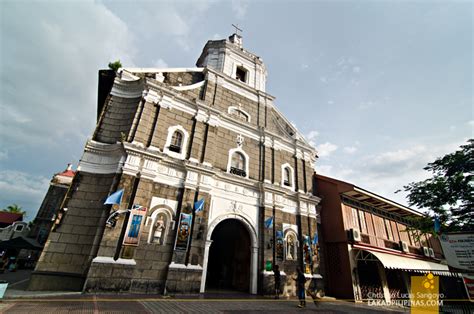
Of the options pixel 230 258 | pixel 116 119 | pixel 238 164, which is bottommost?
pixel 230 258

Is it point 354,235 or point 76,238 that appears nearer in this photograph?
point 76,238

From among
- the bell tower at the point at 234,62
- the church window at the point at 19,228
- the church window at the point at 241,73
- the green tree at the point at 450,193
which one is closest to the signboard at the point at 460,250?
the green tree at the point at 450,193

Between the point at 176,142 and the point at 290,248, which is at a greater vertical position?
the point at 176,142

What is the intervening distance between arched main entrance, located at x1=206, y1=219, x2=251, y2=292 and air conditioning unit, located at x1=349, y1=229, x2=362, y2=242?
20.9ft

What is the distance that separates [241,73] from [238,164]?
8.67 m

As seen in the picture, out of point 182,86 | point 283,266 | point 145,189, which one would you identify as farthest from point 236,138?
point 283,266

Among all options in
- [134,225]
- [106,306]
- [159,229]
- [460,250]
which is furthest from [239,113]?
[460,250]

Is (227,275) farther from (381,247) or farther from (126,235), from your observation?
(381,247)

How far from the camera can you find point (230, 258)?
13.6m

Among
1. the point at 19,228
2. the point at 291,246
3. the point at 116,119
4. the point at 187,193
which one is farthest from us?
the point at 19,228

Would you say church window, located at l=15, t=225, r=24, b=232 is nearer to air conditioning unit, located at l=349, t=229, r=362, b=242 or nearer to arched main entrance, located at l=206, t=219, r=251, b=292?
arched main entrance, located at l=206, t=219, r=251, b=292

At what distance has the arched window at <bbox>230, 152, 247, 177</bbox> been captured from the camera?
43.5 feet

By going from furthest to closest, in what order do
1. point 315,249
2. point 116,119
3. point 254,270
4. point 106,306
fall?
point 315,249
point 254,270
point 116,119
point 106,306

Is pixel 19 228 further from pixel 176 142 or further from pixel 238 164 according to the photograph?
pixel 238 164
